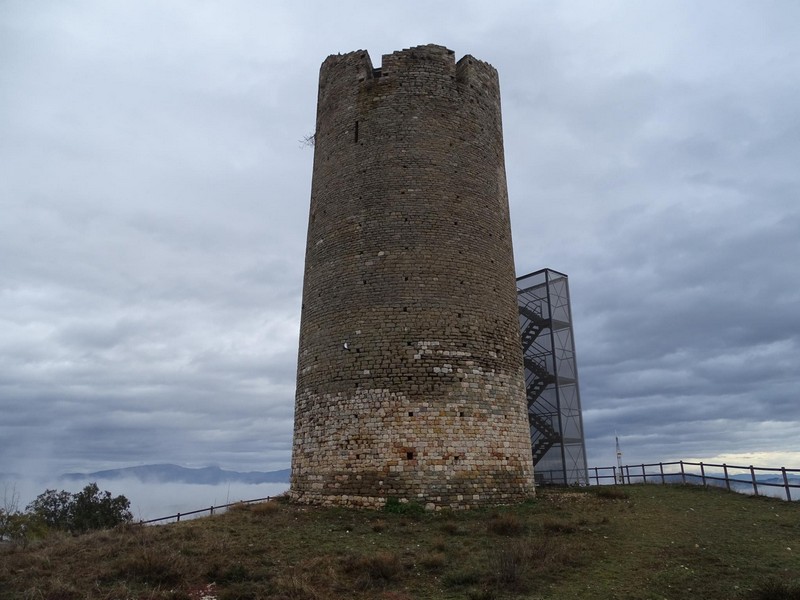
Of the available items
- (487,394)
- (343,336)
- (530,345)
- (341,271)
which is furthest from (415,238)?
(530,345)

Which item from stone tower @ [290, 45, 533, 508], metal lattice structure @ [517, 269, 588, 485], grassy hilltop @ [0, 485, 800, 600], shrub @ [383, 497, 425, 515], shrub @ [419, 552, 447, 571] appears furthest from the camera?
metal lattice structure @ [517, 269, 588, 485]

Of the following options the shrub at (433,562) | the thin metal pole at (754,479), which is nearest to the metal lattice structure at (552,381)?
the thin metal pole at (754,479)

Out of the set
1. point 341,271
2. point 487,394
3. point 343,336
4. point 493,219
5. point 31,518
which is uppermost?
point 493,219

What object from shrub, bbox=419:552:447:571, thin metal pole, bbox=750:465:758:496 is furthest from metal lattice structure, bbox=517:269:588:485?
shrub, bbox=419:552:447:571

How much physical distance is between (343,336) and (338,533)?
18.8 ft

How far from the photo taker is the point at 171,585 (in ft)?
32.1

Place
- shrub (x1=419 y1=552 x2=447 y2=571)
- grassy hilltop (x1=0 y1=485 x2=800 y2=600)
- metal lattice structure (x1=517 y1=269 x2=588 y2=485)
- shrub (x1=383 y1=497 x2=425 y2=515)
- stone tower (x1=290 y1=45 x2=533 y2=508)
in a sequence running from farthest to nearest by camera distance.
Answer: metal lattice structure (x1=517 y1=269 x2=588 y2=485), stone tower (x1=290 y1=45 x2=533 y2=508), shrub (x1=383 y1=497 x2=425 y2=515), shrub (x1=419 y1=552 x2=447 y2=571), grassy hilltop (x1=0 y1=485 x2=800 y2=600)

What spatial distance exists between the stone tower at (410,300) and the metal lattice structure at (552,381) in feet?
34.9

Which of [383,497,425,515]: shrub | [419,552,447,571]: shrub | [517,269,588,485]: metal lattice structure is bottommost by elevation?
[419,552,447,571]: shrub

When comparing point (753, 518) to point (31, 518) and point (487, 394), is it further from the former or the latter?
point (31, 518)

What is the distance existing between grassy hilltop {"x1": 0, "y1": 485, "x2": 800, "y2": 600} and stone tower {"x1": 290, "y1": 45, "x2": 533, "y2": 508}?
132cm

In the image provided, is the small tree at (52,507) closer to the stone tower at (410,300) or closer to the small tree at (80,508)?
the small tree at (80,508)

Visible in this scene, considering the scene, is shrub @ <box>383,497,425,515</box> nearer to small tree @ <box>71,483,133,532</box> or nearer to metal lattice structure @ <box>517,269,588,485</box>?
metal lattice structure @ <box>517,269,588,485</box>

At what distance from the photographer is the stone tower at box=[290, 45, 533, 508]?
51.5 ft
